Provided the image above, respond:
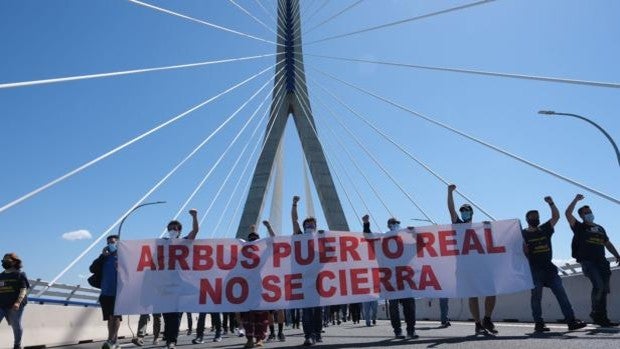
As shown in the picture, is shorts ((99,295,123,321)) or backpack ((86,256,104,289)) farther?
backpack ((86,256,104,289))

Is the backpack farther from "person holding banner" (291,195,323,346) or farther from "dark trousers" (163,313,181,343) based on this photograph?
"person holding banner" (291,195,323,346)

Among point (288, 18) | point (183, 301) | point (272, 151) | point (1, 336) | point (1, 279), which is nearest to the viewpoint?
point (183, 301)

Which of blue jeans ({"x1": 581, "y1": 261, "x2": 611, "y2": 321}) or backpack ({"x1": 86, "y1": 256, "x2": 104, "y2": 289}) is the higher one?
backpack ({"x1": 86, "y1": 256, "x2": 104, "y2": 289})

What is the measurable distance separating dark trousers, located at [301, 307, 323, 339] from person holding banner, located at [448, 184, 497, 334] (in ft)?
6.92

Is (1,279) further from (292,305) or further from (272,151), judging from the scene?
(272,151)

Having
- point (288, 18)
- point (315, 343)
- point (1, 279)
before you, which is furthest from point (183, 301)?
point (288, 18)

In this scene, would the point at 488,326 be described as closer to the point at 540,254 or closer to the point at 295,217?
the point at 540,254

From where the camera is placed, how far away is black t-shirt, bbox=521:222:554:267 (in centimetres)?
824

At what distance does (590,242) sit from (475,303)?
1.88 meters

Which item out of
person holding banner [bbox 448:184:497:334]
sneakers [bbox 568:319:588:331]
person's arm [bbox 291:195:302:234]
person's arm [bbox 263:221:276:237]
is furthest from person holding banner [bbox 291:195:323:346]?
sneakers [bbox 568:319:588:331]

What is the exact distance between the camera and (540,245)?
827 cm

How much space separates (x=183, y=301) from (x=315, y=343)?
1855 millimetres

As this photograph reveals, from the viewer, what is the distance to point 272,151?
23.4 meters

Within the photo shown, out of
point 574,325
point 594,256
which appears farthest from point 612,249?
point 574,325
